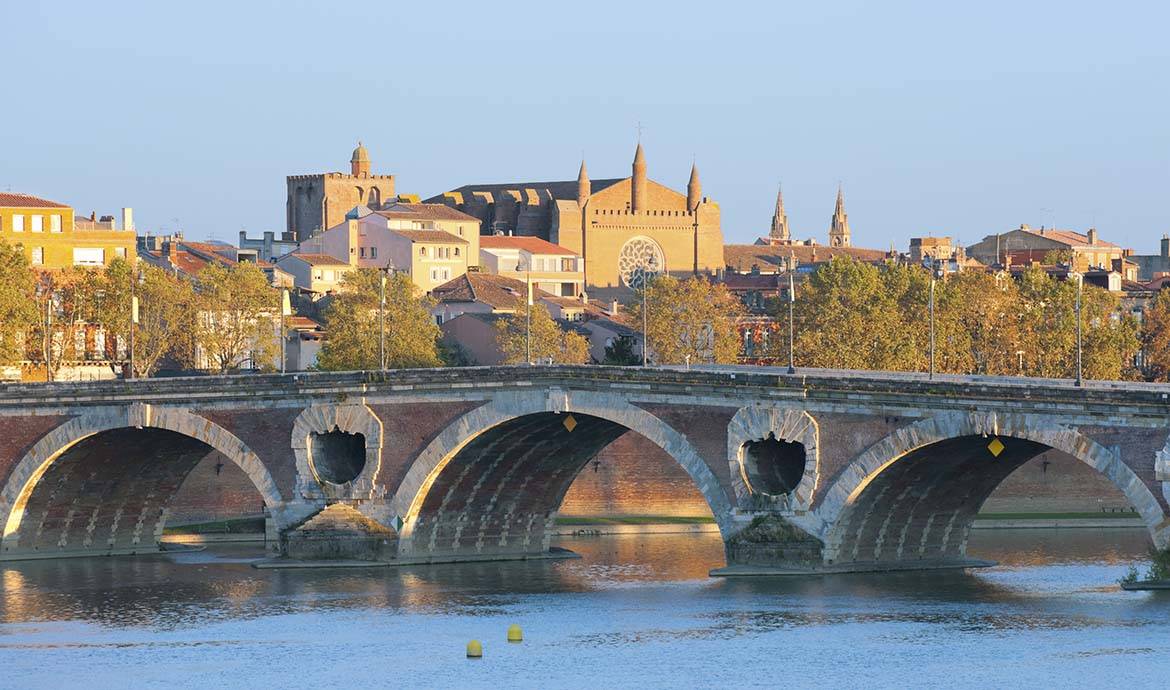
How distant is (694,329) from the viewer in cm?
14038

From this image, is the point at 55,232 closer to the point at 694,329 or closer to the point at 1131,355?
the point at 694,329

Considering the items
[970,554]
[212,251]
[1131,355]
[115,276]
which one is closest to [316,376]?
[970,554]

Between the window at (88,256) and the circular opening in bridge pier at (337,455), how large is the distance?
58772 mm

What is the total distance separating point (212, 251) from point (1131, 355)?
69731 millimetres

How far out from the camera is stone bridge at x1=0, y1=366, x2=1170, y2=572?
79250 mm

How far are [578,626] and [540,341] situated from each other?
194ft

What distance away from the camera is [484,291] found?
16288 cm

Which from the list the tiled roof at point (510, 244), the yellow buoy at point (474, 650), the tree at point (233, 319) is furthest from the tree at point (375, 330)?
the yellow buoy at point (474, 650)

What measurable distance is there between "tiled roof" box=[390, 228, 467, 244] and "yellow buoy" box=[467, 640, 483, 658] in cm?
10802

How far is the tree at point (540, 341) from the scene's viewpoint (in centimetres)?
13725

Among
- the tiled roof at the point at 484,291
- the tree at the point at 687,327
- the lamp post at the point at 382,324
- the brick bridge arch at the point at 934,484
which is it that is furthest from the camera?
the tiled roof at the point at 484,291

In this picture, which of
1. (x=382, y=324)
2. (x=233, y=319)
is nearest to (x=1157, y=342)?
(x=233, y=319)

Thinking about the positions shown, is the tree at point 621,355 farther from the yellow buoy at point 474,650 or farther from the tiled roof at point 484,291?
the yellow buoy at point 474,650

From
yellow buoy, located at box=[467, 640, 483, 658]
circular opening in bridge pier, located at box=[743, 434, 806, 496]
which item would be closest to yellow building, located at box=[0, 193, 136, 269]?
circular opening in bridge pier, located at box=[743, 434, 806, 496]
